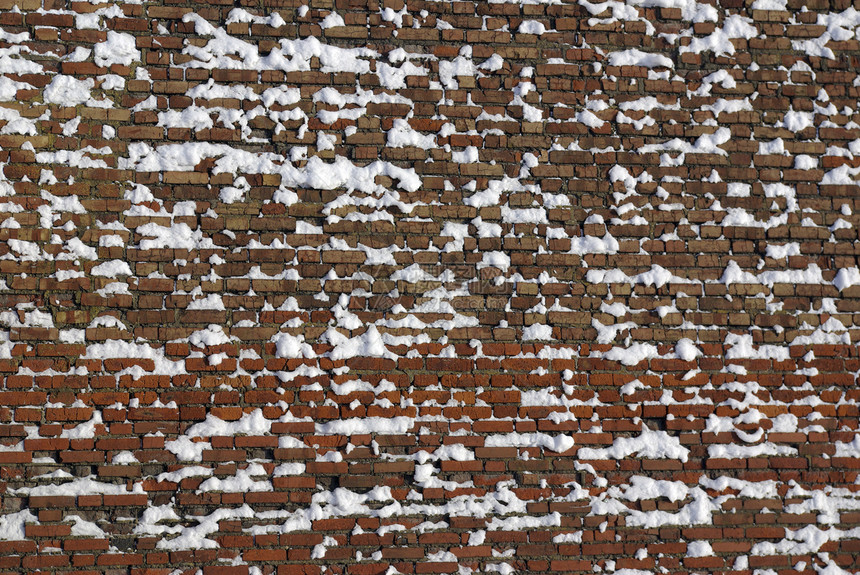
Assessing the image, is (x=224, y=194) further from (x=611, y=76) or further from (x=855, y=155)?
(x=855, y=155)

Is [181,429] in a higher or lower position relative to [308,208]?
lower

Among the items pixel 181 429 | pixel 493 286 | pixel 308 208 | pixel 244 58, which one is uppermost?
pixel 244 58

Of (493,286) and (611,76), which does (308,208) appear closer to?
(493,286)

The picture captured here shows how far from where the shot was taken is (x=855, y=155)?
2.98 metres

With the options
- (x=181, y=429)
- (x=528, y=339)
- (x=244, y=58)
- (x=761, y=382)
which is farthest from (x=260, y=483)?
(x=761, y=382)

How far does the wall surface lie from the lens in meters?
2.68

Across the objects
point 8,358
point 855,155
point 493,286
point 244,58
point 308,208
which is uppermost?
point 244,58

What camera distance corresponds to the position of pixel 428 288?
2807 mm

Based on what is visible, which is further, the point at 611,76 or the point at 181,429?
the point at 611,76

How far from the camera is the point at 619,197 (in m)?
2.90

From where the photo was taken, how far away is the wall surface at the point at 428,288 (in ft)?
8.79

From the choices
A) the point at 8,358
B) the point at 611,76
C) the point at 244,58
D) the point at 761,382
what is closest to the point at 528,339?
the point at 761,382

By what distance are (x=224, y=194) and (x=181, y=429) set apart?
107 centimetres

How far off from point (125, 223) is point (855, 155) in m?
3.49
